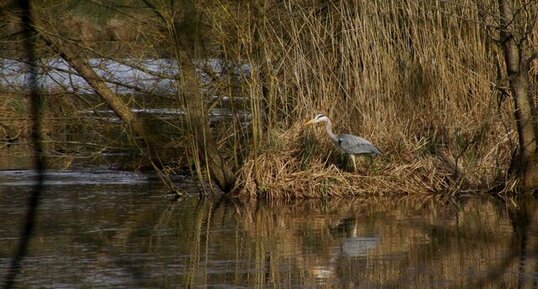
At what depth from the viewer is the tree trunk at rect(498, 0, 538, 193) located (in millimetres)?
11820

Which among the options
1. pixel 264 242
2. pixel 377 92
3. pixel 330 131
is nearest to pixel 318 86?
pixel 377 92

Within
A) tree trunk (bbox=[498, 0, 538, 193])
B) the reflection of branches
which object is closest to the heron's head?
tree trunk (bbox=[498, 0, 538, 193])

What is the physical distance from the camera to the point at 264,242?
31.2 feet

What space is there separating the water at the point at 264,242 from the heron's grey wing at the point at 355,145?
51 centimetres

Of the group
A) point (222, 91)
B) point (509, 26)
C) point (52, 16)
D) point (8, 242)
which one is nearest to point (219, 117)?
point (222, 91)

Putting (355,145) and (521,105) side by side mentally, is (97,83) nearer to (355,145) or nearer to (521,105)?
(355,145)

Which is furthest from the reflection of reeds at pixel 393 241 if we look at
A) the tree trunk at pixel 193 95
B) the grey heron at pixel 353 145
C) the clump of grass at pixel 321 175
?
the tree trunk at pixel 193 95

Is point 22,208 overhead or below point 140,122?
below

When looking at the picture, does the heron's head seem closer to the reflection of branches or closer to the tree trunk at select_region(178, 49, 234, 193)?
the tree trunk at select_region(178, 49, 234, 193)

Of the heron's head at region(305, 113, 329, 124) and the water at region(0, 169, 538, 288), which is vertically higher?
the heron's head at region(305, 113, 329, 124)

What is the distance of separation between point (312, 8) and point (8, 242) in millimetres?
4908

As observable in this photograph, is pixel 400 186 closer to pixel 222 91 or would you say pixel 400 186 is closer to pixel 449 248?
pixel 222 91

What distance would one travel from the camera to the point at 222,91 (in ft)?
42.2

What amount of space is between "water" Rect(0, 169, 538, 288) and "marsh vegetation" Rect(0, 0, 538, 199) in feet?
1.48
